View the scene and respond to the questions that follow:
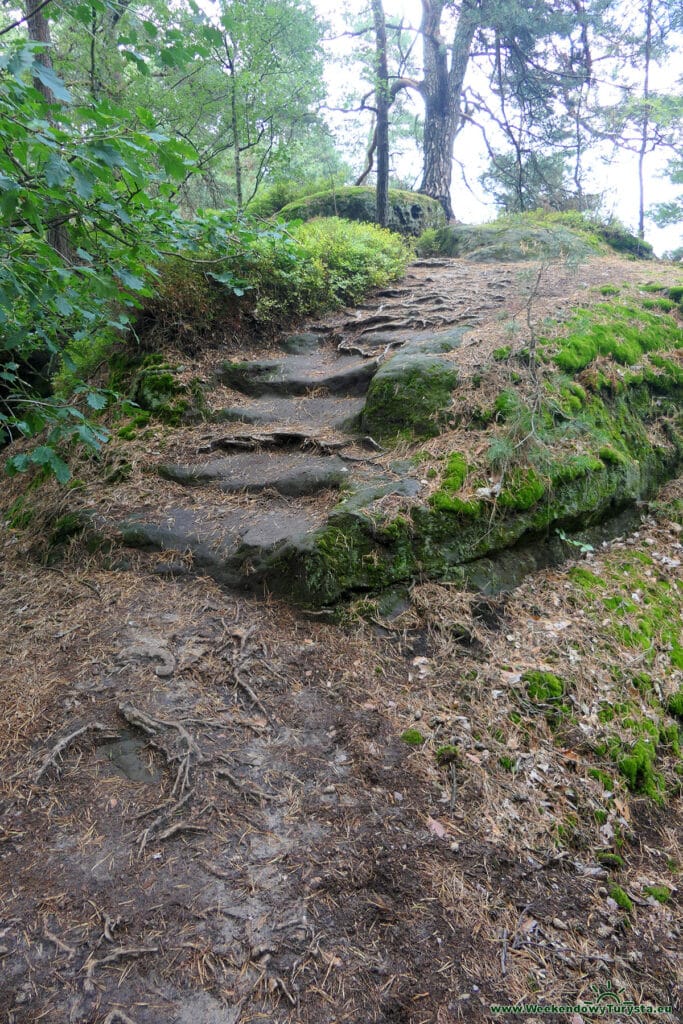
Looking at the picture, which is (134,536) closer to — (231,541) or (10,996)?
(231,541)

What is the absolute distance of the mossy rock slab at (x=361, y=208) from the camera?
11.3 m

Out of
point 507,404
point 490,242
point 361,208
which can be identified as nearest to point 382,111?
point 361,208

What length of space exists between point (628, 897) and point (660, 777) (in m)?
0.91

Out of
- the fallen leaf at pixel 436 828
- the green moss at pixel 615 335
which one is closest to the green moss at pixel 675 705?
the fallen leaf at pixel 436 828

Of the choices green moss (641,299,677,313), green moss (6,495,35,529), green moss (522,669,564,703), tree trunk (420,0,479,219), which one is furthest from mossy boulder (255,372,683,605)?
tree trunk (420,0,479,219)

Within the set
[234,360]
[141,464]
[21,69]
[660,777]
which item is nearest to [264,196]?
[234,360]

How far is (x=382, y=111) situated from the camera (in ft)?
32.6

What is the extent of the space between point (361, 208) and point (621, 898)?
39.5 feet

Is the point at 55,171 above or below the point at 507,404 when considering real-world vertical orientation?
above

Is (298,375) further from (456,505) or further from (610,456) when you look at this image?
(610,456)

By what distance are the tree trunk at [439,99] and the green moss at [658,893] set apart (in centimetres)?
1352

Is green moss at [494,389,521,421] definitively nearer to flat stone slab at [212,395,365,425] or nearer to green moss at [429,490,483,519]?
green moss at [429,490,483,519]

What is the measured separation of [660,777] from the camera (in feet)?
11.4

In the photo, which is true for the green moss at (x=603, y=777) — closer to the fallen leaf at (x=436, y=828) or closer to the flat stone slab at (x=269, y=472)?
the fallen leaf at (x=436, y=828)
